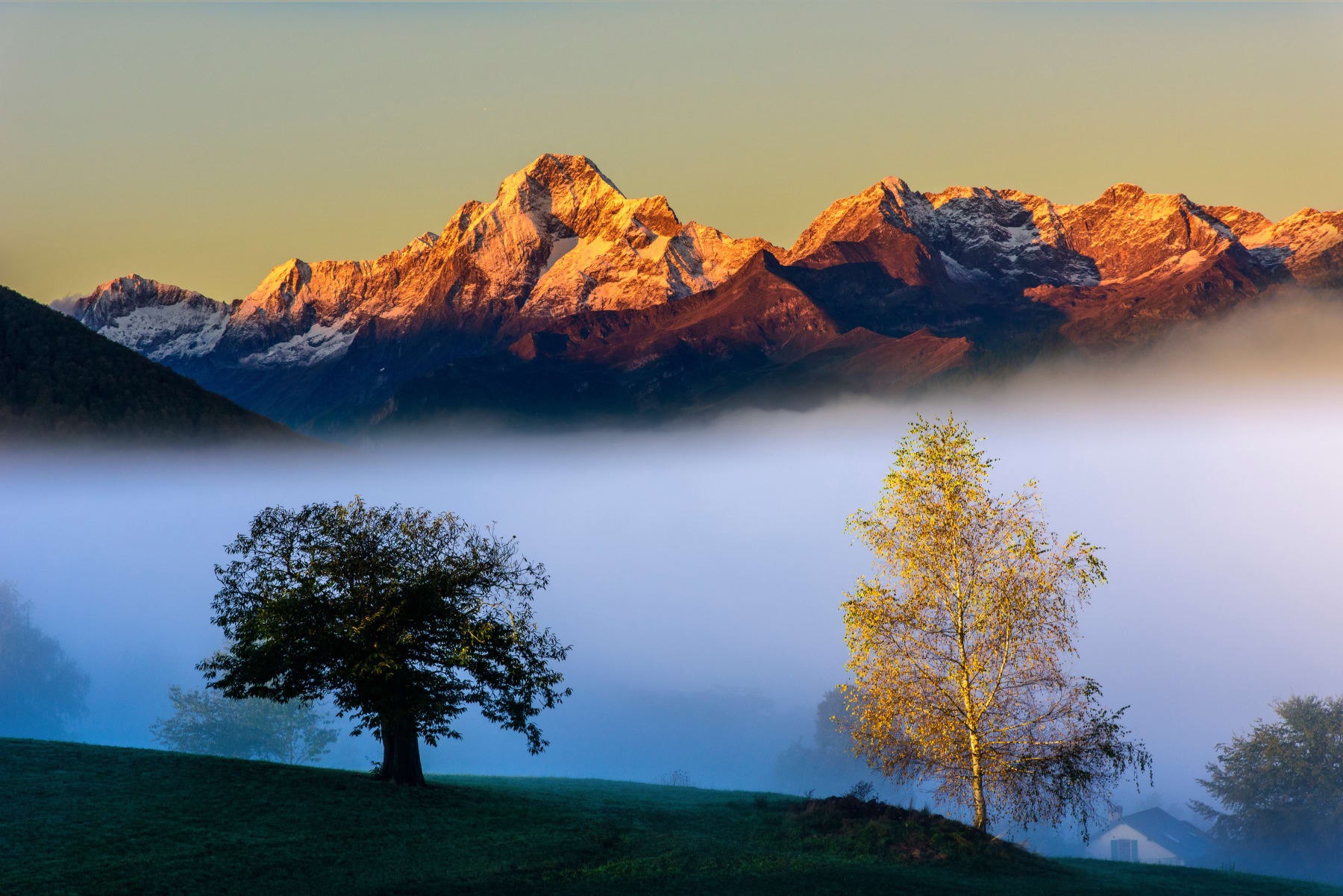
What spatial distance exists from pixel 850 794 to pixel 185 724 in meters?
79.8

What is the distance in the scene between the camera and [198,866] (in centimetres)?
3319

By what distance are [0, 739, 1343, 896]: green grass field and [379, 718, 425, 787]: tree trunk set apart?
51.7 inches

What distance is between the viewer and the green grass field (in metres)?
33.3

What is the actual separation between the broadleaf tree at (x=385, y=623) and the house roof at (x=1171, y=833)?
98.1 m

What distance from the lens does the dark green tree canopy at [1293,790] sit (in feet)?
326

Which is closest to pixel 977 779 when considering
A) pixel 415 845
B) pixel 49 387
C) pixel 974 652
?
pixel 974 652

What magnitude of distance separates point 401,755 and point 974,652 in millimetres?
25483

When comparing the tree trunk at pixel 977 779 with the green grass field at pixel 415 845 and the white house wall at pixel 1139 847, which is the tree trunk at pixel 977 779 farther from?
the white house wall at pixel 1139 847

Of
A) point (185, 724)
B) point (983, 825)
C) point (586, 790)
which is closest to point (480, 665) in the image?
point (586, 790)

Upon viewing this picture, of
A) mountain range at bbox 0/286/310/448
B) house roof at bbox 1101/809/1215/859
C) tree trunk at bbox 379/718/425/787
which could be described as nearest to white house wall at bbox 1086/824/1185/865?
house roof at bbox 1101/809/1215/859

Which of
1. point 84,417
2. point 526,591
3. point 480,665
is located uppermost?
point 84,417

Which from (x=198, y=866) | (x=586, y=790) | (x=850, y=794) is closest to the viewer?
(x=198, y=866)

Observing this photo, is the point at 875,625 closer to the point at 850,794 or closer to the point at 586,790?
the point at 850,794

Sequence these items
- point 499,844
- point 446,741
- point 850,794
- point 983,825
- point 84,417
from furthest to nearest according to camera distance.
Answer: point 84,417 < point 446,741 < point 850,794 < point 983,825 < point 499,844
